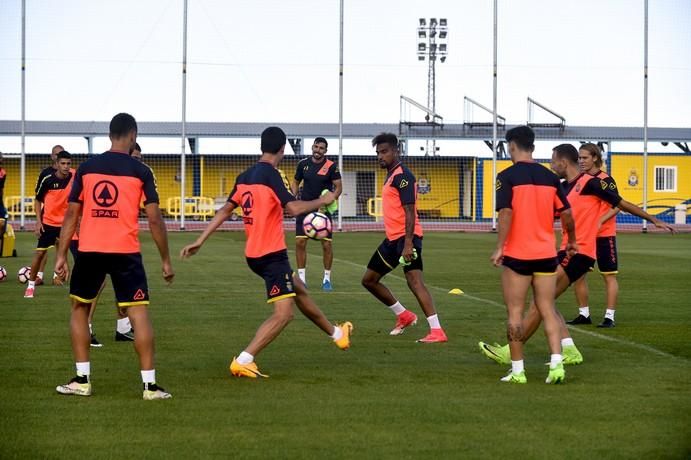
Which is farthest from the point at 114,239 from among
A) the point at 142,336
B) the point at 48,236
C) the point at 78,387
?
the point at 48,236

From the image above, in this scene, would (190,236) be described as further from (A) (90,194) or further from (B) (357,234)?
(A) (90,194)

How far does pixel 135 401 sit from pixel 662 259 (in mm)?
19804

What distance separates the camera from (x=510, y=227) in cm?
859

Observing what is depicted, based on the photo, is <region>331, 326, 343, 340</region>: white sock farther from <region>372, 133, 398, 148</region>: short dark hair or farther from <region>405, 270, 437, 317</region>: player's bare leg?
<region>372, 133, 398, 148</region>: short dark hair

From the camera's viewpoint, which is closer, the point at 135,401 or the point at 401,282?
the point at 135,401

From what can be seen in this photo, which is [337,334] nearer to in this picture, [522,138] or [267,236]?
[267,236]

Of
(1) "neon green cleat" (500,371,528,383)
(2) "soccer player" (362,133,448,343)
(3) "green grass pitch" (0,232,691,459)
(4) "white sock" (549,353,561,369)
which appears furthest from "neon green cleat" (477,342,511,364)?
(2) "soccer player" (362,133,448,343)

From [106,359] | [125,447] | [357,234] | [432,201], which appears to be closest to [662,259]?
[357,234]

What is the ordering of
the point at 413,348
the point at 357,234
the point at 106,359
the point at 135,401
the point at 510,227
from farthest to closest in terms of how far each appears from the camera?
the point at 357,234 → the point at 413,348 → the point at 106,359 → the point at 510,227 → the point at 135,401

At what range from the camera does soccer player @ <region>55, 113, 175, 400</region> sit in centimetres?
790

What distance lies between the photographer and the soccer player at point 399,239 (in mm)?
11242

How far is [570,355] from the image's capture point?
9.66m

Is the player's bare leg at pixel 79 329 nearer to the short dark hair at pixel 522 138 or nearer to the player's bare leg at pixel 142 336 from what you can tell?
the player's bare leg at pixel 142 336

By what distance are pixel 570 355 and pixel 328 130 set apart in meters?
46.7
